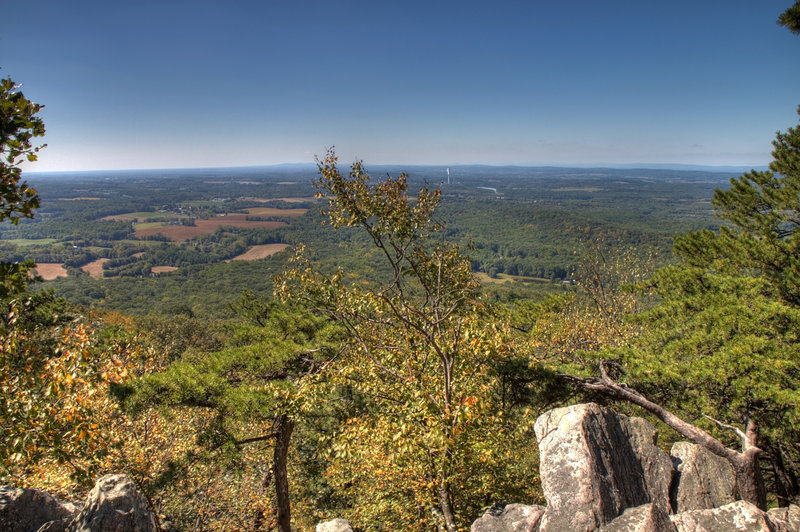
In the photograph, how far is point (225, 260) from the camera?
152m

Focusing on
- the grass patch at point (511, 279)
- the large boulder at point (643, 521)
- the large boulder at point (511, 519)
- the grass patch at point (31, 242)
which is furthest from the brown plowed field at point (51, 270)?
the large boulder at point (643, 521)

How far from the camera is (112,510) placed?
645 centimetres

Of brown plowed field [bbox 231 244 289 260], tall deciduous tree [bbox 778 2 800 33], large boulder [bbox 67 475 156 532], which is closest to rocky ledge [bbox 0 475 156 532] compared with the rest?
large boulder [bbox 67 475 156 532]

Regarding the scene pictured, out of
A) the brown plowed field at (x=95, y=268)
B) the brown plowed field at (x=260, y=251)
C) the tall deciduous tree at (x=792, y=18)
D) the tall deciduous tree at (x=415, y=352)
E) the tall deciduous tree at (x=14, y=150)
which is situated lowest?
the brown plowed field at (x=95, y=268)

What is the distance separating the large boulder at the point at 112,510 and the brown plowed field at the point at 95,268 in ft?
491

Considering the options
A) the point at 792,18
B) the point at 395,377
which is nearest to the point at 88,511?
the point at 395,377

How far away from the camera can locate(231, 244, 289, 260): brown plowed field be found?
14910cm

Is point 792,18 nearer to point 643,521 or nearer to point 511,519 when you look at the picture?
point 643,521

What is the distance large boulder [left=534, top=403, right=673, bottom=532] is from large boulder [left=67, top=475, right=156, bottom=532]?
22.6 ft

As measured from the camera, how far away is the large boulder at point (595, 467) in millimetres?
6316

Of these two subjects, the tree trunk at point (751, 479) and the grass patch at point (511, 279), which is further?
the grass patch at point (511, 279)

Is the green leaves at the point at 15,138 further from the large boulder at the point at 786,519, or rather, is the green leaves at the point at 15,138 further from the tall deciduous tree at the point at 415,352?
the large boulder at the point at 786,519

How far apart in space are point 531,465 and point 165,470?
40.3 feet

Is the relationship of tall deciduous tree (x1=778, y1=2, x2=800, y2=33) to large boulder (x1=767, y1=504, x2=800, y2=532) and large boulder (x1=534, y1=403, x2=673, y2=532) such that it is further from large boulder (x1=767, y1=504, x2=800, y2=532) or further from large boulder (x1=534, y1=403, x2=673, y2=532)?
large boulder (x1=767, y1=504, x2=800, y2=532)
